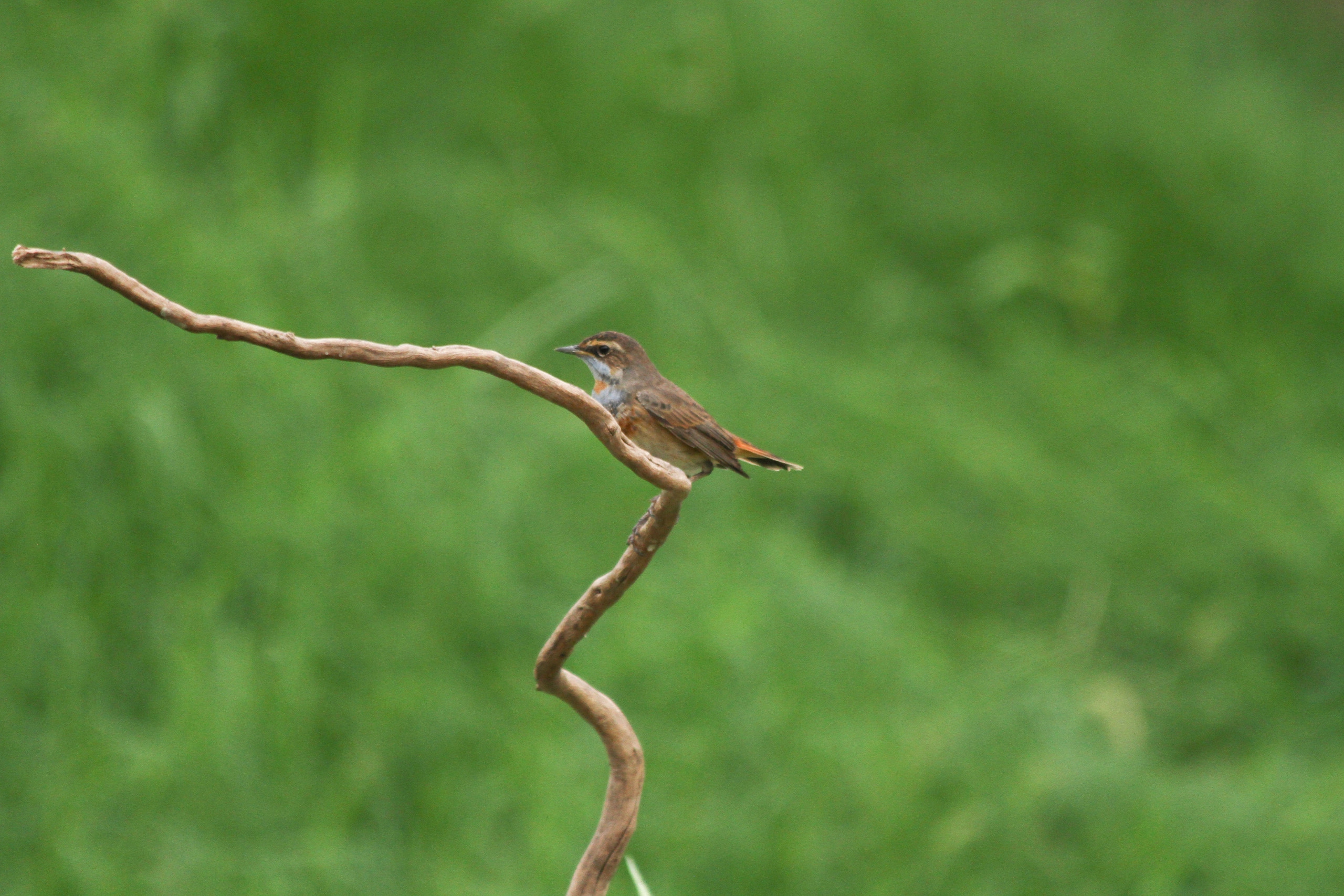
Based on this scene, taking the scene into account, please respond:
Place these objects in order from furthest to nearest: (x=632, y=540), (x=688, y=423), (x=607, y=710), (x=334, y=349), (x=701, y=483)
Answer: (x=701, y=483) → (x=688, y=423) → (x=632, y=540) → (x=607, y=710) → (x=334, y=349)

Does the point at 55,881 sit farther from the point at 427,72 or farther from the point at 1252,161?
the point at 1252,161

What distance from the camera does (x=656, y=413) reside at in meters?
3.39

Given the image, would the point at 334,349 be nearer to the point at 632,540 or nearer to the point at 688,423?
the point at 632,540

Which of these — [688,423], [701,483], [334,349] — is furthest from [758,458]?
[701,483]

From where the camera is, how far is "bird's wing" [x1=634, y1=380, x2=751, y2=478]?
11.0 ft

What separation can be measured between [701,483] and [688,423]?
3726 millimetres

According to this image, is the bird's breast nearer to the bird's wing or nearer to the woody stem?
the bird's wing

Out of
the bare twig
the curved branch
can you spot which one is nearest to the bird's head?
the bare twig

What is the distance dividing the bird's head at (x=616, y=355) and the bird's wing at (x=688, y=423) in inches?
4.2

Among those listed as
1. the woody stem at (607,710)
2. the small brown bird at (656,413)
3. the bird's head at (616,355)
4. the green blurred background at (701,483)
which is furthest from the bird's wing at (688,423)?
the green blurred background at (701,483)

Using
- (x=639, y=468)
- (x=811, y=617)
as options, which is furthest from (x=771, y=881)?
(x=639, y=468)

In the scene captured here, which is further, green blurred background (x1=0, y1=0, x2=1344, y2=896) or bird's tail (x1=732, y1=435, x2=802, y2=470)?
green blurred background (x1=0, y1=0, x2=1344, y2=896)

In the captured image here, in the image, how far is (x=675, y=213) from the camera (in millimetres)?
9062

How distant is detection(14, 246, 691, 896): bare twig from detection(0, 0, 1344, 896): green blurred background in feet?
11.6
